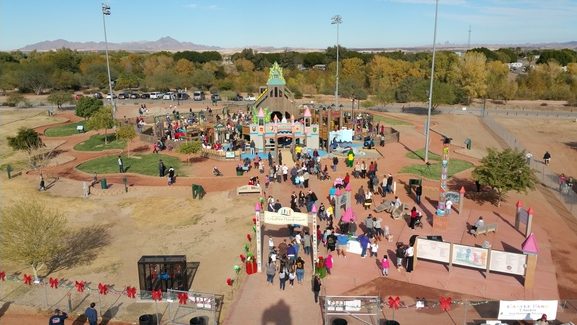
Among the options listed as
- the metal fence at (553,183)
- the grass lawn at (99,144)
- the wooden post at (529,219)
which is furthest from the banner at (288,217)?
the grass lawn at (99,144)

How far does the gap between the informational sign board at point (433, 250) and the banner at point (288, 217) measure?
15.8ft

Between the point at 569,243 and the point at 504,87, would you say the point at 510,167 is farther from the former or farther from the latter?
the point at 504,87

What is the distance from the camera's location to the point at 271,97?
142 ft

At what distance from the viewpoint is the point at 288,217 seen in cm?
1906

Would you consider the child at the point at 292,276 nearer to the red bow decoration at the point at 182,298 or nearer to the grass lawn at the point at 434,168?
the red bow decoration at the point at 182,298

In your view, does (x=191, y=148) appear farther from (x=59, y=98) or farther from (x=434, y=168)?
(x=59, y=98)

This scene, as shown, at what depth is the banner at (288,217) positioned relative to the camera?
18969mm

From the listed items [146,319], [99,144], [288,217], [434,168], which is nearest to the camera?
[146,319]

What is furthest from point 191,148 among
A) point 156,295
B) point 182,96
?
point 182,96

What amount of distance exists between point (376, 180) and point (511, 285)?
1279 centimetres

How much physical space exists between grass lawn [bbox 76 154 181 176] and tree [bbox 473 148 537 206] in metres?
20.8

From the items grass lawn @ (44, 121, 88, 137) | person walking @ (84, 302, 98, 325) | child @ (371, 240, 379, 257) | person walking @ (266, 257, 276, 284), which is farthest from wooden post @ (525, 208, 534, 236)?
grass lawn @ (44, 121, 88, 137)

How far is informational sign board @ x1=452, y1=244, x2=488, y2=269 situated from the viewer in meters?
18.4

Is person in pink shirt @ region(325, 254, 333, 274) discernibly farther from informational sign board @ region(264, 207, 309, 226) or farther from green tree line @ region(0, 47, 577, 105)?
green tree line @ region(0, 47, 577, 105)
